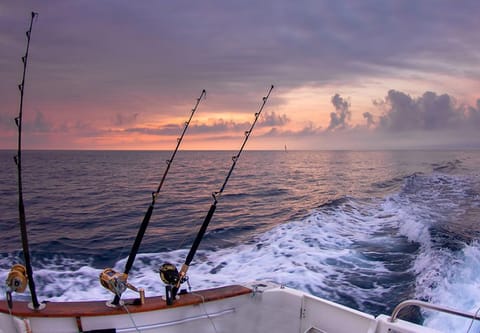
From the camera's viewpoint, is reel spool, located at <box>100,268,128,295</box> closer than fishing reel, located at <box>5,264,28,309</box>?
No

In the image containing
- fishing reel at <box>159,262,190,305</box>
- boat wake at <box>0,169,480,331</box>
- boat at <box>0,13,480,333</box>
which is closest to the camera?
boat at <box>0,13,480,333</box>

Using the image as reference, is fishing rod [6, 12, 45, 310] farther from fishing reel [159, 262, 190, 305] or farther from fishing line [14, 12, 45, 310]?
fishing reel [159, 262, 190, 305]

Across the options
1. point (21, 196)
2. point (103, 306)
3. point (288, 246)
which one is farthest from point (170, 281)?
point (288, 246)

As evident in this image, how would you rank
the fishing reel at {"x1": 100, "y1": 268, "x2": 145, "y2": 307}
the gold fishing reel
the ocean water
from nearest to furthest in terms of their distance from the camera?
the gold fishing reel
the fishing reel at {"x1": 100, "y1": 268, "x2": 145, "y2": 307}
the ocean water

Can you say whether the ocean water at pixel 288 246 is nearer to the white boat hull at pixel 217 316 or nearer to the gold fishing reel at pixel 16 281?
the white boat hull at pixel 217 316

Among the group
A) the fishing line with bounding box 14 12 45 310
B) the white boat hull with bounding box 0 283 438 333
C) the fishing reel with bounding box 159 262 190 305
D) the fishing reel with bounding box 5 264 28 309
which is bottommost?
the white boat hull with bounding box 0 283 438 333

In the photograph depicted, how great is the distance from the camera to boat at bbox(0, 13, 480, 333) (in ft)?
9.75

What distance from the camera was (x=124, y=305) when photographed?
3.26m

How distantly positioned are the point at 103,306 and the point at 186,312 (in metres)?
0.73

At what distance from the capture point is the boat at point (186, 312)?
2.97m

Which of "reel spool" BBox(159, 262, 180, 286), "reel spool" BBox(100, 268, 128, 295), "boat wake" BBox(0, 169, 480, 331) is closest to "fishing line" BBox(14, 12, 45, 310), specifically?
"reel spool" BBox(100, 268, 128, 295)

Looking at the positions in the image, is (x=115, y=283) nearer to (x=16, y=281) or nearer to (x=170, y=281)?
(x=170, y=281)

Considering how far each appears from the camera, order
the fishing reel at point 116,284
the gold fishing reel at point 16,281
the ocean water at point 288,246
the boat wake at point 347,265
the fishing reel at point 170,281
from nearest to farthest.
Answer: the gold fishing reel at point 16,281 < the fishing reel at point 116,284 < the fishing reel at point 170,281 < the boat wake at point 347,265 < the ocean water at point 288,246

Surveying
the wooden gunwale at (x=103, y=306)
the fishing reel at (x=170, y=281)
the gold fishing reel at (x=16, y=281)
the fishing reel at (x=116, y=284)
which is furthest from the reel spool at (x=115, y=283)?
the gold fishing reel at (x=16, y=281)
